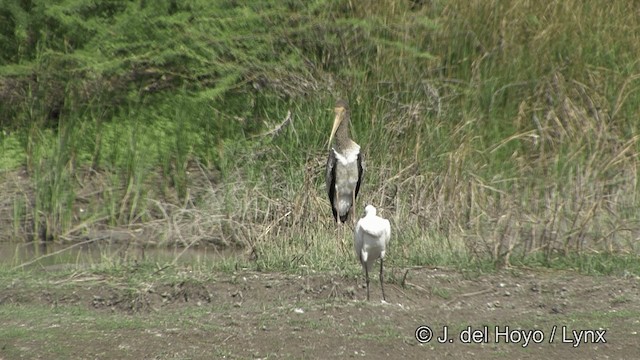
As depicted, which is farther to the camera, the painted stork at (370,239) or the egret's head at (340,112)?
the egret's head at (340,112)

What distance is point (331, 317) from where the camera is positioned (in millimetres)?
6488

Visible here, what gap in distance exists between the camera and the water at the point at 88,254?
8734mm

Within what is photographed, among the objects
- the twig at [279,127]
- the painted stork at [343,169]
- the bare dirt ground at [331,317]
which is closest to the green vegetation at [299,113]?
the twig at [279,127]

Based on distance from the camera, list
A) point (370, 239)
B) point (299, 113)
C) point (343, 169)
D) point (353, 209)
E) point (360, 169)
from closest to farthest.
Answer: point (370, 239) < point (353, 209) < point (343, 169) < point (360, 169) < point (299, 113)

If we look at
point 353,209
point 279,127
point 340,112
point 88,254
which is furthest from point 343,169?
point 88,254

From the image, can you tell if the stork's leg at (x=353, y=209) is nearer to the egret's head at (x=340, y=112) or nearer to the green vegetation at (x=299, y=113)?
the green vegetation at (x=299, y=113)

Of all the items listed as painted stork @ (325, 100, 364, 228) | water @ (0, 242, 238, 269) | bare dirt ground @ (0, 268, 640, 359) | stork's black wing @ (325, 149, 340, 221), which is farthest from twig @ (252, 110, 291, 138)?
bare dirt ground @ (0, 268, 640, 359)

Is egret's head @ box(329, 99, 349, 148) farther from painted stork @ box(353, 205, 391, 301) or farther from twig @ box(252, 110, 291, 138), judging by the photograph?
painted stork @ box(353, 205, 391, 301)

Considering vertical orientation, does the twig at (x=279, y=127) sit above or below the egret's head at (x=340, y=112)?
below

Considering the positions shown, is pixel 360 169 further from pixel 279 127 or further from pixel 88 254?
pixel 88 254

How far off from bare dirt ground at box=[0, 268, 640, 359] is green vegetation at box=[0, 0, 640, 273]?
1510 millimetres

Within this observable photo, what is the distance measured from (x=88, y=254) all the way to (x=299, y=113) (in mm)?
2595

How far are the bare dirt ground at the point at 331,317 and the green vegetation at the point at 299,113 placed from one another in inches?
59.5

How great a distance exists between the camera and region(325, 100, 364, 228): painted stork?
985 centimetres
